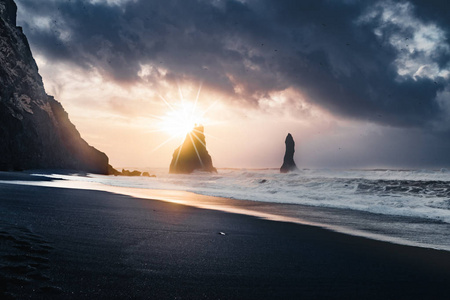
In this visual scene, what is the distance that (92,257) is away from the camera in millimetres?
3273

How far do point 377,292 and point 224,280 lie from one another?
1.50 meters

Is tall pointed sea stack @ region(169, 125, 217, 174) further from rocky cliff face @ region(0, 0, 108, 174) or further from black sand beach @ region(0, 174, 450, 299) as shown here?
black sand beach @ region(0, 174, 450, 299)

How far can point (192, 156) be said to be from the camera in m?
88.2

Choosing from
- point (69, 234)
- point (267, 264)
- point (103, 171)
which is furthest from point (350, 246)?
point (103, 171)

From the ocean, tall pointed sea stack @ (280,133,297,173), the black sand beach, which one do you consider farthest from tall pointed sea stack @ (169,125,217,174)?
the black sand beach

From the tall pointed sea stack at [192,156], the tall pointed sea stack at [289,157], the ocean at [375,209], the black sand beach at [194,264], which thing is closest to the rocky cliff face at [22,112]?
the ocean at [375,209]

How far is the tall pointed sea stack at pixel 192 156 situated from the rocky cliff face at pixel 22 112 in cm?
3682

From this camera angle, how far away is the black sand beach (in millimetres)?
2473

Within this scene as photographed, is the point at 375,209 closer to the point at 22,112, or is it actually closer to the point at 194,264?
the point at 194,264

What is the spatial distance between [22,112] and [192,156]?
51829 millimetres

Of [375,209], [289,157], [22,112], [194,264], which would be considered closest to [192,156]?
[289,157]

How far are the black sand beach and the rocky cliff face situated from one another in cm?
3863

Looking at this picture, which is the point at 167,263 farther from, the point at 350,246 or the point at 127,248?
the point at 350,246

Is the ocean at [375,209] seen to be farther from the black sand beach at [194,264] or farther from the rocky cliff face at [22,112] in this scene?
the rocky cliff face at [22,112]
